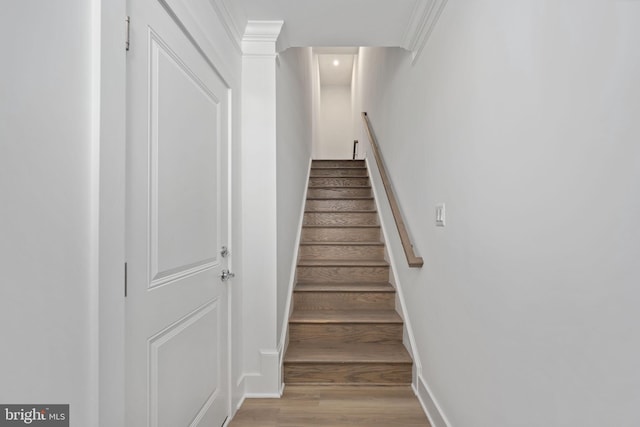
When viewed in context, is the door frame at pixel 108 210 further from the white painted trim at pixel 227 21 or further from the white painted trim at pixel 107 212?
the white painted trim at pixel 227 21

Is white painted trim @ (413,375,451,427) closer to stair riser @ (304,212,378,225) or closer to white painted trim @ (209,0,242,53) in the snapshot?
stair riser @ (304,212,378,225)

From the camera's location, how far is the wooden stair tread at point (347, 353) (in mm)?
2223

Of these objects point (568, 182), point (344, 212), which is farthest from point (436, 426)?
point (344, 212)

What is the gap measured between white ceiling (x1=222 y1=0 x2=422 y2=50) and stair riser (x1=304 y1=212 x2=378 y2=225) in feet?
5.87

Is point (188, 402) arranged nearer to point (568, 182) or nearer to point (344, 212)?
point (568, 182)

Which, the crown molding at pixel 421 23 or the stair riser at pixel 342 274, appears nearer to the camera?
the crown molding at pixel 421 23

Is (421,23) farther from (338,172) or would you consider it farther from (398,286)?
(338,172)

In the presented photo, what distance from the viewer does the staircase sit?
2.21 m

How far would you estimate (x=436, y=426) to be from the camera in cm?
176

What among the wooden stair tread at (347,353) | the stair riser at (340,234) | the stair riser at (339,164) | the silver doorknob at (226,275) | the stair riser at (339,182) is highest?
the stair riser at (339,164)

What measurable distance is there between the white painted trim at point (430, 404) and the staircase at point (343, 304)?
0.15 metres

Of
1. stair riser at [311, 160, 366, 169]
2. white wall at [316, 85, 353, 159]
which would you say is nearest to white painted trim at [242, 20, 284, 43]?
stair riser at [311, 160, 366, 169]

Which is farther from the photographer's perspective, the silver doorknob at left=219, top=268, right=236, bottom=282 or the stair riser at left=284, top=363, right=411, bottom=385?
the stair riser at left=284, top=363, right=411, bottom=385

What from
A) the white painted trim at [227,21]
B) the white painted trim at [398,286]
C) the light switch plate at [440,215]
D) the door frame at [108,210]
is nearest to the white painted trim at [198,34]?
the white painted trim at [227,21]
